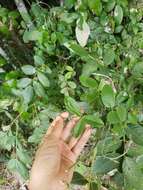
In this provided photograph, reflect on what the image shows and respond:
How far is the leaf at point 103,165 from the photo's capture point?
0.78 meters

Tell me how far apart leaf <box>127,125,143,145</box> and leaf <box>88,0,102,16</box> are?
64 centimetres

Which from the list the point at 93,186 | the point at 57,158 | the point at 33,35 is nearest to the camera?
the point at 93,186

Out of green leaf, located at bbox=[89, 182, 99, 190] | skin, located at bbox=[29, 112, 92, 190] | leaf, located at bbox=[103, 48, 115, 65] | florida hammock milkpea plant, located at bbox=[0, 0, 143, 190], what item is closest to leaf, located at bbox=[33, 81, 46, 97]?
florida hammock milkpea plant, located at bbox=[0, 0, 143, 190]

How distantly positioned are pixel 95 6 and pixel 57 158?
576 mm

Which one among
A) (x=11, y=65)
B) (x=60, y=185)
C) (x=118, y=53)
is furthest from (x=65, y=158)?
(x=11, y=65)

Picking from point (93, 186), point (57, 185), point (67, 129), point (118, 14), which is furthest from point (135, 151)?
point (118, 14)

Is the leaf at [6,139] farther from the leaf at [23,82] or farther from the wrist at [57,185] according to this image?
the wrist at [57,185]

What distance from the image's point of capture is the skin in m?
0.97

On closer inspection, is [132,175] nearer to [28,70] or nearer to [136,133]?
[136,133]

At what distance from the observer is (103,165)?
2.58 ft

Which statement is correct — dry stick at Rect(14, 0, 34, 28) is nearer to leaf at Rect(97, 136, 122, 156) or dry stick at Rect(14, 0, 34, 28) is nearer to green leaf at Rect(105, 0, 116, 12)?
green leaf at Rect(105, 0, 116, 12)

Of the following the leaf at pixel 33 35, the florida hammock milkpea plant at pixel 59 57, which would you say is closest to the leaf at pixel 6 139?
the florida hammock milkpea plant at pixel 59 57

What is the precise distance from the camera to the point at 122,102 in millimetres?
888

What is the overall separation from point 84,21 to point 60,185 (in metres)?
0.55
